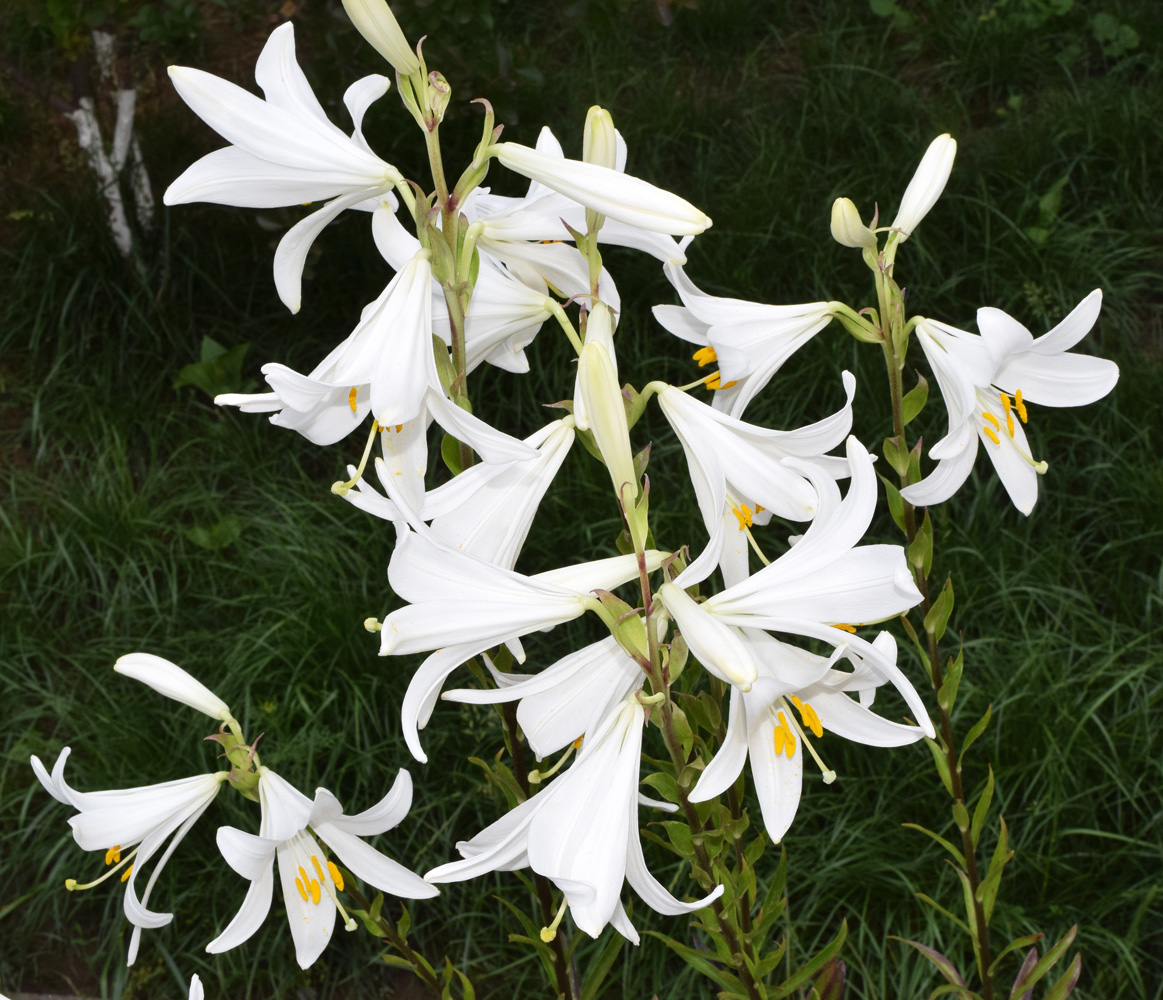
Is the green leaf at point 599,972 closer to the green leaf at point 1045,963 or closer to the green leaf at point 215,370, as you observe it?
the green leaf at point 1045,963

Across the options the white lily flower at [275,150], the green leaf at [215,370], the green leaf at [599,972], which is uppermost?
the white lily flower at [275,150]

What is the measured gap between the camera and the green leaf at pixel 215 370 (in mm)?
3174

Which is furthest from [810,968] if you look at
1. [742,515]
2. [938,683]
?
[742,515]

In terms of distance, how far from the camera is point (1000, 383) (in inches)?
54.1

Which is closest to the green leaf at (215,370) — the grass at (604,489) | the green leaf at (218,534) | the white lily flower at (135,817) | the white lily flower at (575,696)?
the grass at (604,489)

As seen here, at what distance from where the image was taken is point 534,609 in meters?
0.95

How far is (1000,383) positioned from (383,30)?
0.78 m

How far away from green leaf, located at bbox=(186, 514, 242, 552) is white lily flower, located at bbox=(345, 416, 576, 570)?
200cm

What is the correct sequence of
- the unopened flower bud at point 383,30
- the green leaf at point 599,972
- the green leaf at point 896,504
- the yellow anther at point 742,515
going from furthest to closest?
the green leaf at point 599,972 → the green leaf at point 896,504 → the yellow anther at point 742,515 → the unopened flower bud at point 383,30

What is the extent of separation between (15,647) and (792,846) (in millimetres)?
1844

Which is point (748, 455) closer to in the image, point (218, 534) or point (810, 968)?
point (810, 968)

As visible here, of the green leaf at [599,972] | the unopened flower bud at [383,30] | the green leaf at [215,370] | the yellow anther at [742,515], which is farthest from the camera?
the green leaf at [215,370]

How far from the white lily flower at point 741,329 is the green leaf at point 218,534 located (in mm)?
1935

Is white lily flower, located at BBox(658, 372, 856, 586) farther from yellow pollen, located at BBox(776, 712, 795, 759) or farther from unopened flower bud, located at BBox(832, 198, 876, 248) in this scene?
unopened flower bud, located at BBox(832, 198, 876, 248)
